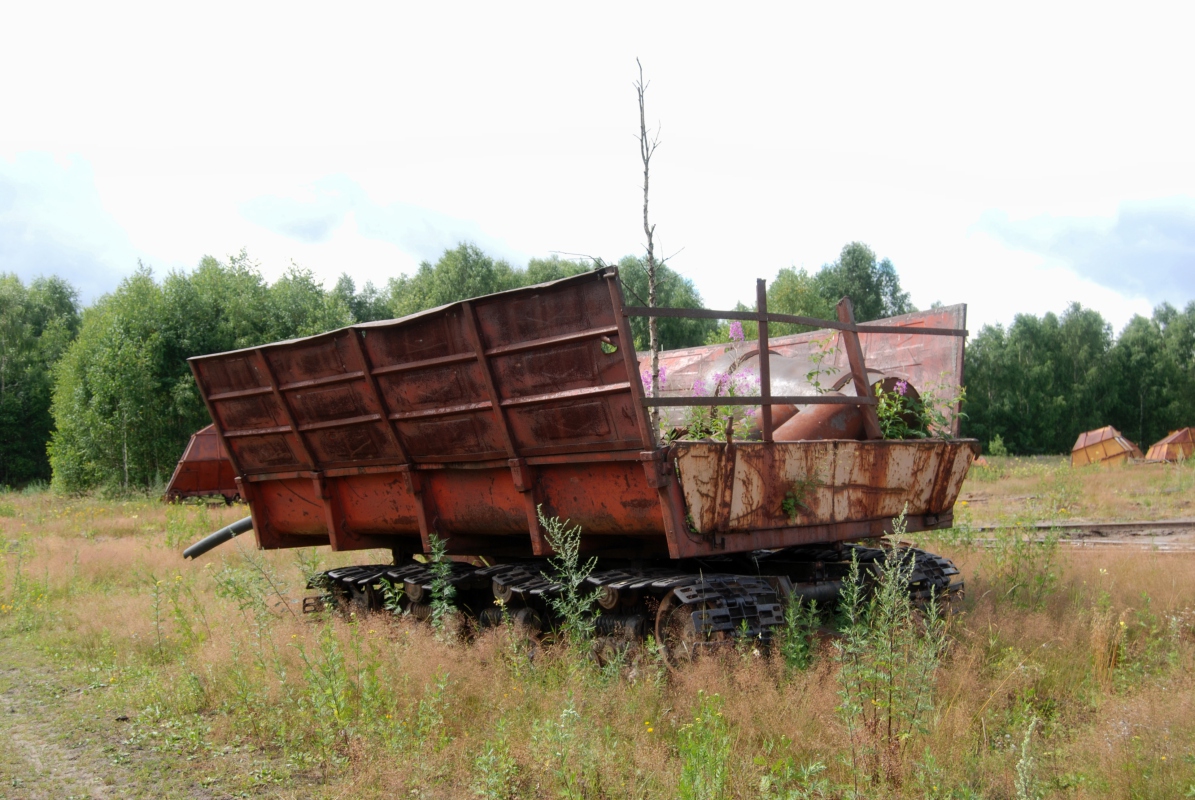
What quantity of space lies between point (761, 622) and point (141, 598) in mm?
7070

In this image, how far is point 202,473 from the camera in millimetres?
26125

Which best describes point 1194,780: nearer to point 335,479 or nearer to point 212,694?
point 212,694

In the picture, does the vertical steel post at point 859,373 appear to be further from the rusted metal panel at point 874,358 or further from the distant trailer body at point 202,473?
the distant trailer body at point 202,473

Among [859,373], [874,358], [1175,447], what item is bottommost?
[1175,447]

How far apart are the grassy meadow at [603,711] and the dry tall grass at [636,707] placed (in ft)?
0.05

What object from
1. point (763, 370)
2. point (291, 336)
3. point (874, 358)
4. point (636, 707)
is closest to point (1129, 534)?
point (874, 358)

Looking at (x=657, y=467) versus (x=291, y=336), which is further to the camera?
(x=291, y=336)

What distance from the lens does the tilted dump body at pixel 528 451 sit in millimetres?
5363

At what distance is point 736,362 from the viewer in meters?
7.76

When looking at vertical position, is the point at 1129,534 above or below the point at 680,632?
below

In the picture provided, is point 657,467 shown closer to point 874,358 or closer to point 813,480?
point 813,480

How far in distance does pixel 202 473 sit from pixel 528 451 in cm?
2287

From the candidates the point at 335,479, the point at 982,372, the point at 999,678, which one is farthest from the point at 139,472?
the point at 982,372

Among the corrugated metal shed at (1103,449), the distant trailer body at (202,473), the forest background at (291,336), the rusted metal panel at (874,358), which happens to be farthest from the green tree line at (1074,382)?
the rusted metal panel at (874,358)
